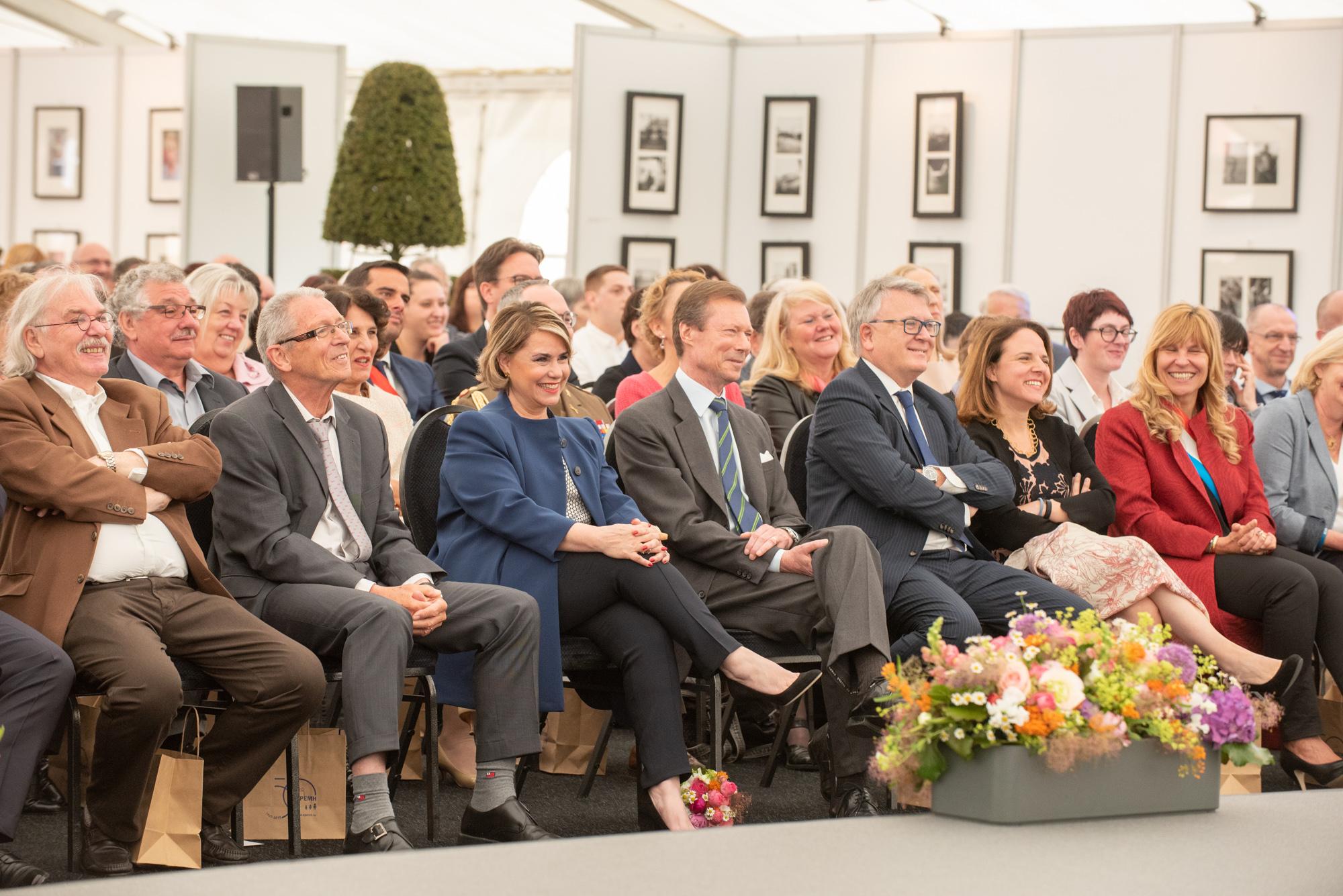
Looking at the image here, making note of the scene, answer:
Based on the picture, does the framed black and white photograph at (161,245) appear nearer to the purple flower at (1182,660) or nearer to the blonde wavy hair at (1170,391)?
the blonde wavy hair at (1170,391)

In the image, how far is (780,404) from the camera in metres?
5.23

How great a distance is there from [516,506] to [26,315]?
1.23m

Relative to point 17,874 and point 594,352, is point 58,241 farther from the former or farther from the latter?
point 17,874

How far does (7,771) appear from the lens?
3098 mm

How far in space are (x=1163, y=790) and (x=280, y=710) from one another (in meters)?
1.90

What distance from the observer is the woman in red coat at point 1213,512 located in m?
4.55

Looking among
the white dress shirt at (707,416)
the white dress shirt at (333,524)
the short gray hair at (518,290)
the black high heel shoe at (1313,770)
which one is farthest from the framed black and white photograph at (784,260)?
the white dress shirt at (333,524)

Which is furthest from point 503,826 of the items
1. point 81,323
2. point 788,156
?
point 788,156

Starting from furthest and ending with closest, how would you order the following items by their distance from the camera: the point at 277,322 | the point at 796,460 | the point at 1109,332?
the point at 1109,332, the point at 796,460, the point at 277,322

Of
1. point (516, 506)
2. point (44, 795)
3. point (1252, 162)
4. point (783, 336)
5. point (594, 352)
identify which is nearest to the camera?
point (516, 506)

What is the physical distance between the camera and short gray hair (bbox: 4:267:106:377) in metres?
3.56

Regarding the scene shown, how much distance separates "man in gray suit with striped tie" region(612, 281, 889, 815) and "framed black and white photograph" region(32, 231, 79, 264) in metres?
10.3

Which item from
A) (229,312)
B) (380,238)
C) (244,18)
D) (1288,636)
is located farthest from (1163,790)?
(244,18)

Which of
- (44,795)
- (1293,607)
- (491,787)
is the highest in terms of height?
(1293,607)
